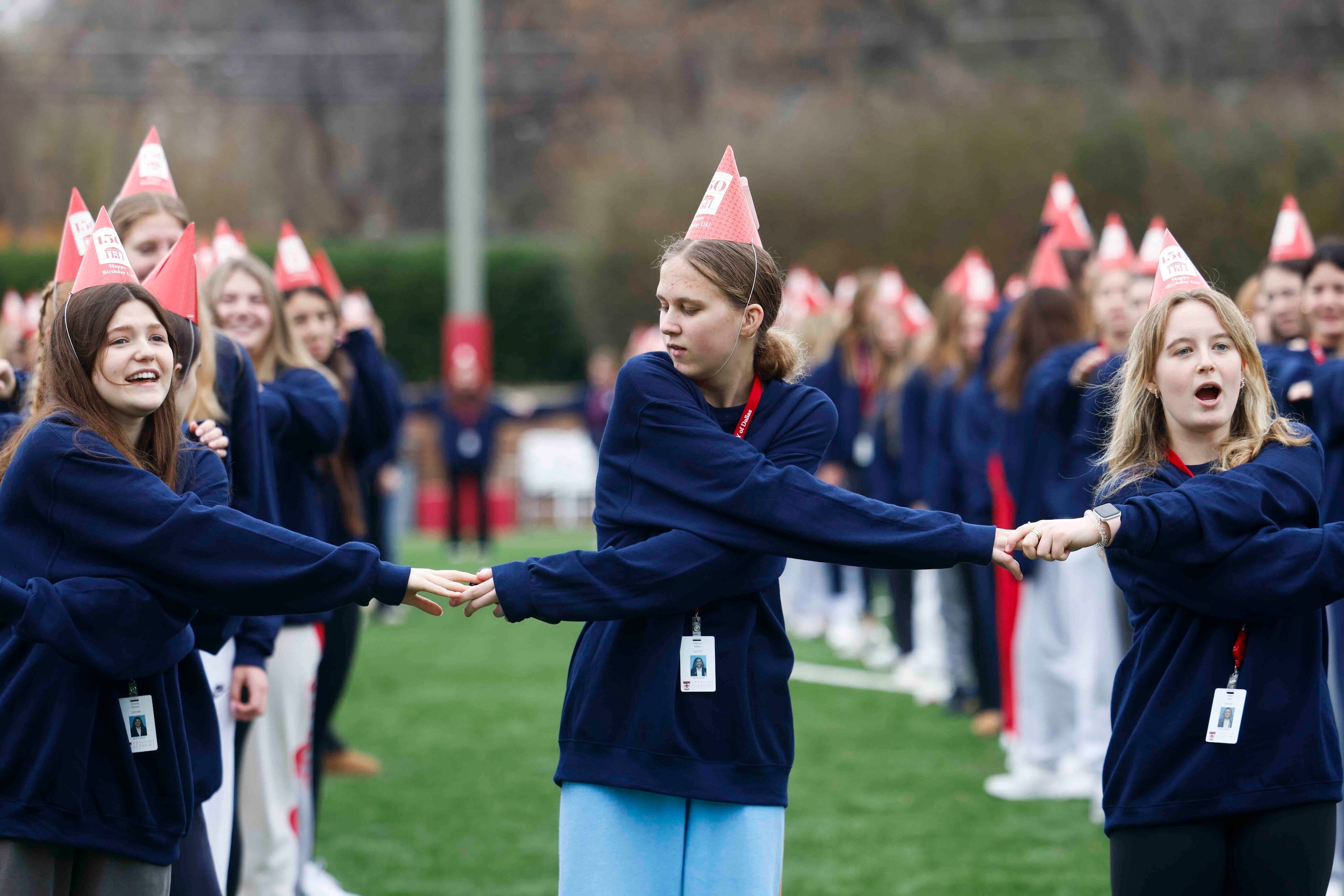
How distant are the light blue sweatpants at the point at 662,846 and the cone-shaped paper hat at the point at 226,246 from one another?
277 centimetres

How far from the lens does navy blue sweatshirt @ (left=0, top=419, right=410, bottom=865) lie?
340cm

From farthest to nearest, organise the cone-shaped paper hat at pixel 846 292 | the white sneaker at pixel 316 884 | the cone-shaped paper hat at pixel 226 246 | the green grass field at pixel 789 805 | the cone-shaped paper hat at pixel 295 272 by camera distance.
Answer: the cone-shaped paper hat at pixel 846 292 < the green grass field at pixel 789 805 < the cone-shaped paper hat at pixel 295 272 < the white sneaker at pixel 316 884 < the cone-shaped paper hat at pixel 226 246

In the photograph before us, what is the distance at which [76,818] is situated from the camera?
3414mm

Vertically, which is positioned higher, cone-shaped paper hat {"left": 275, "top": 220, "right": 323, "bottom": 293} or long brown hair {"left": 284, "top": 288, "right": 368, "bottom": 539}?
cone-shaped paper hat {"left": 275, "top": 220, "right": 323, "bottom": 293}

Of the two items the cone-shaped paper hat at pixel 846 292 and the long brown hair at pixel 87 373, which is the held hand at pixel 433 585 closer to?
the long brown hair at pixel 87 373

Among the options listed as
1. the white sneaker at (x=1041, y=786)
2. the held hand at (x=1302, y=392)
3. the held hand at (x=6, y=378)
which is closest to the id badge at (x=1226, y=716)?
the held hand at (x=1302, y=392)

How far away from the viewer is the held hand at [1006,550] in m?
3.59

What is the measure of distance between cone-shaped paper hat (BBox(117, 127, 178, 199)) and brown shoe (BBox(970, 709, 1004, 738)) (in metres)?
5.48

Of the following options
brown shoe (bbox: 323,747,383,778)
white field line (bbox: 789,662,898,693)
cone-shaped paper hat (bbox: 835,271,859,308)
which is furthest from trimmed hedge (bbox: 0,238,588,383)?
brown shoe (bbox: 323,747,383,778)

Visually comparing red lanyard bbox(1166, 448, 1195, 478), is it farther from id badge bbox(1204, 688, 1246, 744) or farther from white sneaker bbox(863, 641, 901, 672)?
white sneaker bbox(863, 641, 901, 672)

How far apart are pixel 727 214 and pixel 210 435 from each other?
5.11 feet

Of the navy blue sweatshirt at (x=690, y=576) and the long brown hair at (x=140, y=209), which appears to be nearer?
the navy blue sweatshirt at (x=690, y=576)

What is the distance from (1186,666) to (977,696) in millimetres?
5914

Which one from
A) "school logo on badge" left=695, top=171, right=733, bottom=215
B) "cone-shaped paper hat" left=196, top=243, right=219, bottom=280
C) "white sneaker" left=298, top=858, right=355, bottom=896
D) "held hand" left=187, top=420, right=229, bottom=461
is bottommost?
"white sneaker" left=298, top=858, right=355, bottom=896
